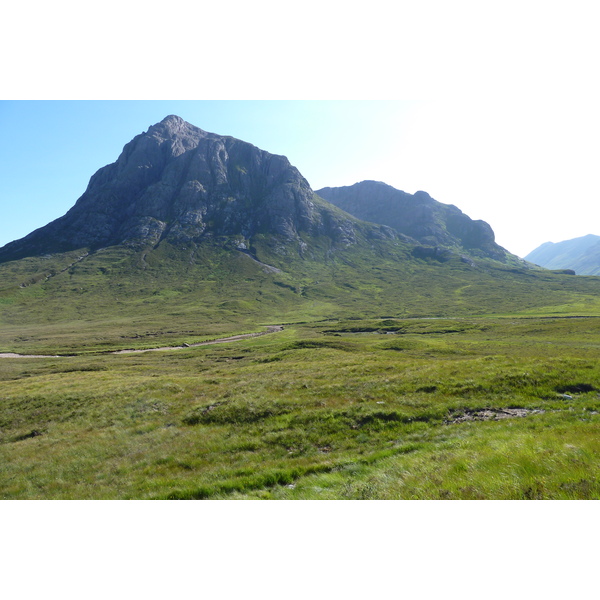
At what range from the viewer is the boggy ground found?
29.6 feet

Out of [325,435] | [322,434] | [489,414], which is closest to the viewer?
A: [325,435]

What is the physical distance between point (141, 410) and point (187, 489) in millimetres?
16125

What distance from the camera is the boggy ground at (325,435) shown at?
9.02m

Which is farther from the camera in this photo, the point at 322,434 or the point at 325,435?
the point at 322,434

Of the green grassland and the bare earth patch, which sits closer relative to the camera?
the green grassland

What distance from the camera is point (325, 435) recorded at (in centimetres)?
1554

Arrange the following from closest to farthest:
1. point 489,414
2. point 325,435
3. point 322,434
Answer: point 325,435 < point 322,434 < point 489,414

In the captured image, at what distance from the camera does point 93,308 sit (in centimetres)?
19462

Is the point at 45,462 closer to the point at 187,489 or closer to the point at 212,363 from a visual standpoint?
the point at 187,489

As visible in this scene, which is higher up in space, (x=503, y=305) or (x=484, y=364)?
(x=484, y=364)

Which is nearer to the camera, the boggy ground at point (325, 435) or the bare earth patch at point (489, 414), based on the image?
the boggy ground at point (325, 435)

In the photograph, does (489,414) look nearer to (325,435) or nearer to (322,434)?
(325,435)

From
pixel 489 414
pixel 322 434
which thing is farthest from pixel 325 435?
pixel 489 414

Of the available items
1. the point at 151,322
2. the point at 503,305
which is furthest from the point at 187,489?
the point at 503,305
